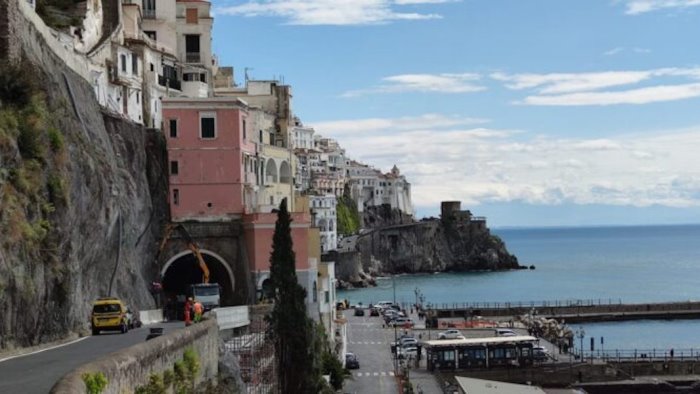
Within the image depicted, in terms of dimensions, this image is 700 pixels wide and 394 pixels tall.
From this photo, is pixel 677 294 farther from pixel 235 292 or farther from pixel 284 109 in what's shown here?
pixel 235 292

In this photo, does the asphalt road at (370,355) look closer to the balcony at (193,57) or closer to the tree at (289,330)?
the tree at (289,330)

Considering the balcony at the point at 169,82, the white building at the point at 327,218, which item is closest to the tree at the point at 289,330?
the balcony at the point at 169,82

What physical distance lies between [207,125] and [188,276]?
8.41m

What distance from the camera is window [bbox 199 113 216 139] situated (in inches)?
2106

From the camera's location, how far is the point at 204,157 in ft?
176

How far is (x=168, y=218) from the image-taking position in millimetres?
53062

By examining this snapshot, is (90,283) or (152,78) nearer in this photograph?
(90,283)

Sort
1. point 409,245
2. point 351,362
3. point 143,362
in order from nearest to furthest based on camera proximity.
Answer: point 143,362 < point 351,362 < point 409,245

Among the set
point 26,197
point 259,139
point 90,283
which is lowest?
point 90,283

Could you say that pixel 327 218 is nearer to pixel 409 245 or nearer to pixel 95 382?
pixel 409 245

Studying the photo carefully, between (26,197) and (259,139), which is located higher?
(259,139)

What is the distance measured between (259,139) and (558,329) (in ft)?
131

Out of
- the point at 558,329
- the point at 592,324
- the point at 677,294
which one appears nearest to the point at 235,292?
the point at 558,329

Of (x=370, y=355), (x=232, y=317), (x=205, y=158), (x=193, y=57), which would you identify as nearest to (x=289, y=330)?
(x=232, y=317)
